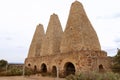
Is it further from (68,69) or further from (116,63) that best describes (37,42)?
(116,63)

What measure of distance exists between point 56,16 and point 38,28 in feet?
15.0

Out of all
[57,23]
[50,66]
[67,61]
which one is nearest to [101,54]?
[67,61]

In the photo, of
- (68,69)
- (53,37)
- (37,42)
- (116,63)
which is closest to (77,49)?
(68,69)

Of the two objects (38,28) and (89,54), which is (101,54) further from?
(38,28)

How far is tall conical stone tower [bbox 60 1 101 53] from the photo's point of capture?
1839 cm

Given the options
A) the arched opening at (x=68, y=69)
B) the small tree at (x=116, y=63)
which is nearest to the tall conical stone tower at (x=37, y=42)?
the arched opening at (x=68, y=69)

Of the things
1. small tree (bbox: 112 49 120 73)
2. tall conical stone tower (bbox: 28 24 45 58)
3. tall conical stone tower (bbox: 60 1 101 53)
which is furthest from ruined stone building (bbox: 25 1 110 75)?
tall conical stone tower (bbox: 28 24 45 58)

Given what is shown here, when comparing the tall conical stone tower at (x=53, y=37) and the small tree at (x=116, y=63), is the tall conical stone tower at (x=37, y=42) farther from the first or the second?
the small tree at (x=116, y=63)

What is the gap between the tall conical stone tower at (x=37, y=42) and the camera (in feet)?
89.2

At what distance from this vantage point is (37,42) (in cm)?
2755

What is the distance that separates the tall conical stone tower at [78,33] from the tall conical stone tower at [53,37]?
3466 mm

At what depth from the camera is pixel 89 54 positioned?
16.9 metres

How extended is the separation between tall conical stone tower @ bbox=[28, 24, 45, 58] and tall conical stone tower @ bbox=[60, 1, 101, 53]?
824 centimetres

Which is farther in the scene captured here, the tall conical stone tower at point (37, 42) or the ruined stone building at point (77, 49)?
the tall conical stone tower at point (37, 42)
